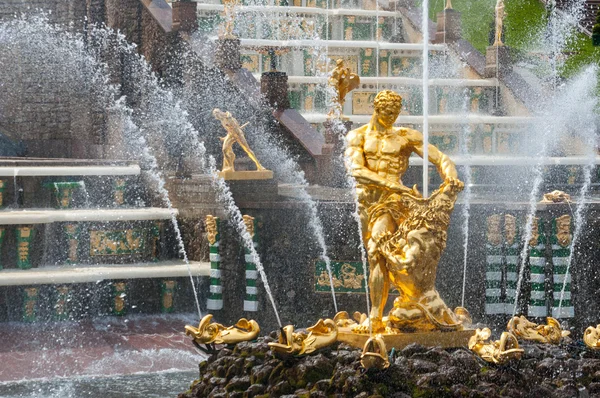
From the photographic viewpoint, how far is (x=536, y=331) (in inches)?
423

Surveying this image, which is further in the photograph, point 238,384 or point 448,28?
point 448,28

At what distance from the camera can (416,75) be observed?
893 inches

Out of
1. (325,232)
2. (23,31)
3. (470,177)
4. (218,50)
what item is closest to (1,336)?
(325,232)

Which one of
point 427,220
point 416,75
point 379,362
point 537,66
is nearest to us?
point 379,362

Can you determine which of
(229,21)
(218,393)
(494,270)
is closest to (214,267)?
(494,270)

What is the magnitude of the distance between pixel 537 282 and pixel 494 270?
20.0 inches

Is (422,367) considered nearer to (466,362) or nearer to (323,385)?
(466,362)

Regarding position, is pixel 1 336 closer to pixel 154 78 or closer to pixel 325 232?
pixel 325 232

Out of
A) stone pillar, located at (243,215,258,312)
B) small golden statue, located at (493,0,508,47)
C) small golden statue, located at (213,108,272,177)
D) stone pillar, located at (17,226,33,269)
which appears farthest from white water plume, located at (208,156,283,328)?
small golden statue, located at (493,0,508,47)

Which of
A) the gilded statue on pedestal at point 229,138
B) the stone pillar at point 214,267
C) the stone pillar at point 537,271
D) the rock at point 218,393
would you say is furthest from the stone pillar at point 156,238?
the rock at point 218,393

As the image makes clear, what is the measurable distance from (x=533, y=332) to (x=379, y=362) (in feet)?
5.78

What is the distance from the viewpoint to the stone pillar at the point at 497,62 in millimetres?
22219

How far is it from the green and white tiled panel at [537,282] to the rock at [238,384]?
5638mm

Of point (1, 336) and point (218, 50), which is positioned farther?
point (218, 50)
